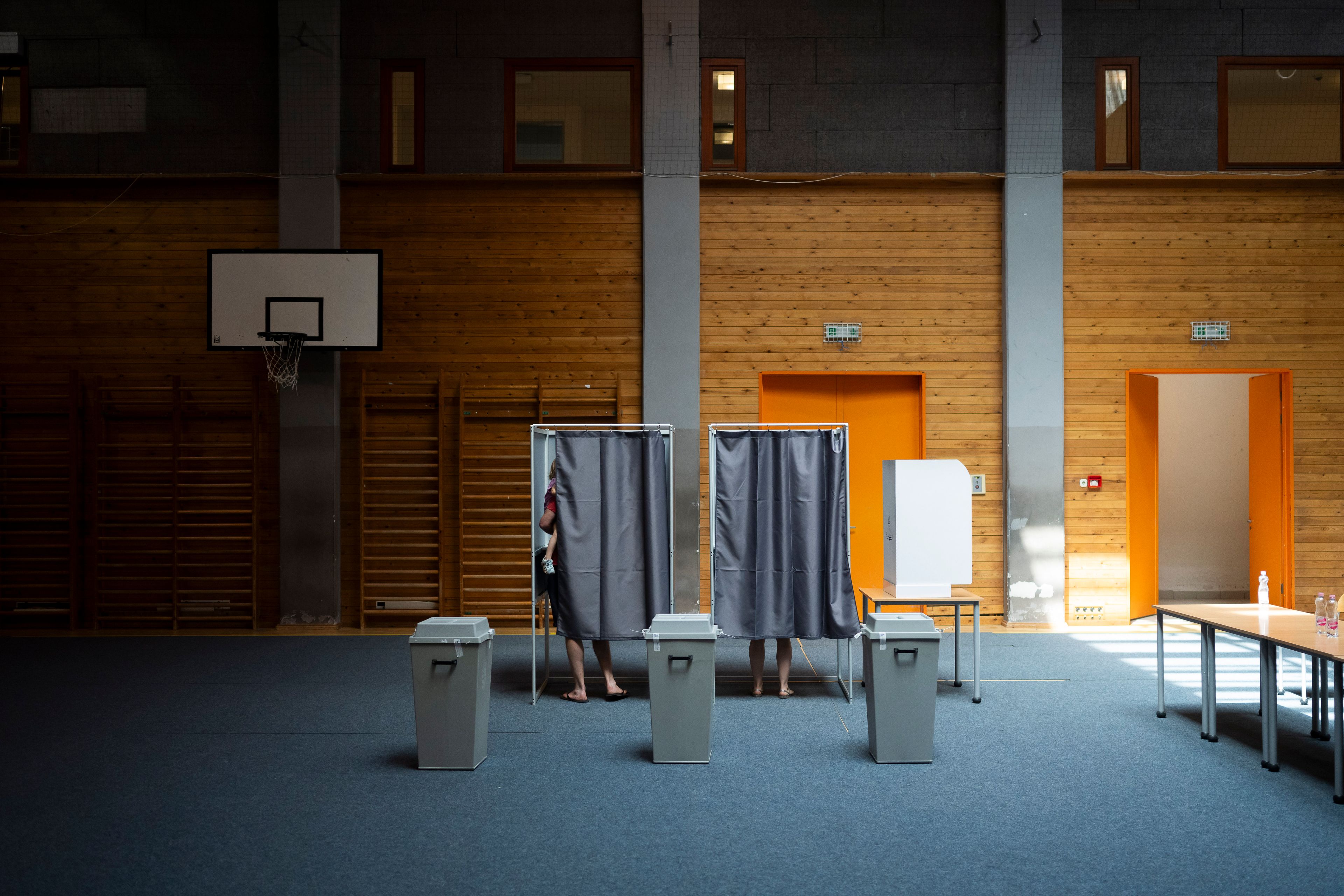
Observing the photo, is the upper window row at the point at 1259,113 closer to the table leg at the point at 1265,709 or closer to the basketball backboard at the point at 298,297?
the table leg at the point at 1265,709

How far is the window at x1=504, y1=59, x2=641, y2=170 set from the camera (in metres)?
8.20

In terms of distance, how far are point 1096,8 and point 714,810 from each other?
27.4ft

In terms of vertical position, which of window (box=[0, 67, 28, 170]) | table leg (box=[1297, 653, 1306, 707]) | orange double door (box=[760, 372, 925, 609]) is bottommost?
table leg (box=[1297, 653, 1306, 707])

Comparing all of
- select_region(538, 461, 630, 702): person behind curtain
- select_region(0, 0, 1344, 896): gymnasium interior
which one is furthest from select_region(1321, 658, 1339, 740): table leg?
select_region(538, 461, 630, 702): person behind curtain

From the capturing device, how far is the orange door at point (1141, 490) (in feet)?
26.4

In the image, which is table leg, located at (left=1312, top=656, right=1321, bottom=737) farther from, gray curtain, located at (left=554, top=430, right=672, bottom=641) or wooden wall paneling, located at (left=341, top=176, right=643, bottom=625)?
wooden wall paneling, located at (left=341, top=176, right=643, bottom=625)

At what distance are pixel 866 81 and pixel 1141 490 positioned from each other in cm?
487

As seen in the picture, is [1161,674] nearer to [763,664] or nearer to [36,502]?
[763,664]

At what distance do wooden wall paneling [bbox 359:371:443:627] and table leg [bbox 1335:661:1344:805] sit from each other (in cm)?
671

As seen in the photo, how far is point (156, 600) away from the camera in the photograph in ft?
26.3

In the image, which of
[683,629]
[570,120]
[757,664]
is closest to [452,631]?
[683,629]

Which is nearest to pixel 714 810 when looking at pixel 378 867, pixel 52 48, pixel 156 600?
pixel 378 867

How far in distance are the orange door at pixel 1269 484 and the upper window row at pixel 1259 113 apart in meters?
2.21

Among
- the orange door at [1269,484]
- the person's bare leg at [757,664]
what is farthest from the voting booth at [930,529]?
the orange door at [1269,484]
